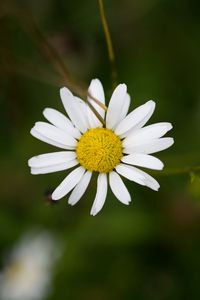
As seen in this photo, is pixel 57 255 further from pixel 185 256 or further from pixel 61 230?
pixel 185 256

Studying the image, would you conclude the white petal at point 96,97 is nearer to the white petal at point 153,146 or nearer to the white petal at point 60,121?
the white petal at point 60,121

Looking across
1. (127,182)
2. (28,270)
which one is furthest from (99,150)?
(28,270)

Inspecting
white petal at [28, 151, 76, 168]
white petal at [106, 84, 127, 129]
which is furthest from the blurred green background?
white petal at [106, 84, 127, 129]

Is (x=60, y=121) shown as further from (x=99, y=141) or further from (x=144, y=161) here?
(x=144, y=161)

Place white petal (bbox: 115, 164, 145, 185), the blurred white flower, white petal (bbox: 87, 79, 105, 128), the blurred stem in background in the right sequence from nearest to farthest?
white petal (bbox: 115, 164, 145, 185)
white petal (bbox: 87, 79, 105, 128)
the blurred stem in background
the blurred white flower

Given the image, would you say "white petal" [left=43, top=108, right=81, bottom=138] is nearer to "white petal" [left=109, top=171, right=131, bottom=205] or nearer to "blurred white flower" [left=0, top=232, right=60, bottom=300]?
"white petal" [left=109, top=171, right=131, bottom=205]

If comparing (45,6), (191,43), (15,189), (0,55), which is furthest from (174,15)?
(15,189)

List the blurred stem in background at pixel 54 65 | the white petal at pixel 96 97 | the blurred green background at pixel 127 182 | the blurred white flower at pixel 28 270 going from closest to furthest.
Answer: the white petal at pixel 96 97, the blurred stem in background at pixel 54 65, the blurred green background at pixel 127 182, the blurred white flower at pixel 28 270

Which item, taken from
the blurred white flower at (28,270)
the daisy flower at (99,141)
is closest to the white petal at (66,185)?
the daisy flower at (99,141)
